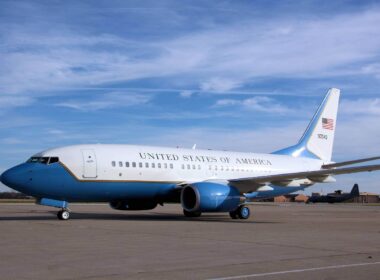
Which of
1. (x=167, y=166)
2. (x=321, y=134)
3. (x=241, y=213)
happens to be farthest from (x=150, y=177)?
(x=321, y=134)

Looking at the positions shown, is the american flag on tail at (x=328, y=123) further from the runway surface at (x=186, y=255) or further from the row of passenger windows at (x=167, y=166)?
the runway surface at (x=186, y=255)

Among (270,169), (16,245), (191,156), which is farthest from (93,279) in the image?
(270,169)

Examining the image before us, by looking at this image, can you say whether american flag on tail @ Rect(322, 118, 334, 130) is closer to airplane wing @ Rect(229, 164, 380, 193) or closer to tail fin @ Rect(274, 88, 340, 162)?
tail fin @ Rect(274, 88, 340, 162)

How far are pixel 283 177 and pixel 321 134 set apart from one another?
11374 mm

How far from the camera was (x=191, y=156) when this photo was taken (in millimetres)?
27797

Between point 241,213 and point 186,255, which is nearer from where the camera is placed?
point 186,255

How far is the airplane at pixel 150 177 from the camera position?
22.5 m

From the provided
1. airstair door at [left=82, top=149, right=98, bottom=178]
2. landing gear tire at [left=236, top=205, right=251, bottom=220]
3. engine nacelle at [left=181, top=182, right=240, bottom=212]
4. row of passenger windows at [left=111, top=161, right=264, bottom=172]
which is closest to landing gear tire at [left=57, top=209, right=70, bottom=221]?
airstair door at [left=82, top=149, right=98, bottom=178]

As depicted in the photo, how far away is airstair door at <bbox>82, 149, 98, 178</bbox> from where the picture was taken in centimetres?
2328

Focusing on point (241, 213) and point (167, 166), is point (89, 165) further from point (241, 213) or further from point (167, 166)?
point (241, 213)

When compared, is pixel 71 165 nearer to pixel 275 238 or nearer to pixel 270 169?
pixel 275 238

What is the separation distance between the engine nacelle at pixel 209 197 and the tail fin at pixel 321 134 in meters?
10.1

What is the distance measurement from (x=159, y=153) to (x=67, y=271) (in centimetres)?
1745

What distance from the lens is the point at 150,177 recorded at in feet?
83.0
